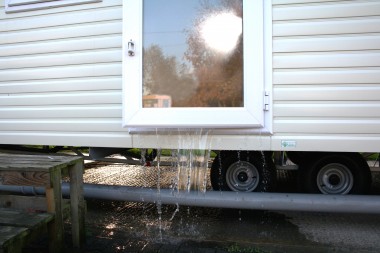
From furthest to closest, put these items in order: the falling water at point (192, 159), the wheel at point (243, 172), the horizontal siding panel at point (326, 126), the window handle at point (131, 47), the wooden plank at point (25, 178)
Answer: the wheel at point (243, 172)
the falling water at point (192, 159)
the window handle at point (131, 47)
the horizontal siding panel at point (326, 126)
the wooden plank at point (25, 178)

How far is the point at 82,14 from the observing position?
406 cm

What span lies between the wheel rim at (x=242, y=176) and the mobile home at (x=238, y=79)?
23 mm

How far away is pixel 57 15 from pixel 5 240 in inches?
110

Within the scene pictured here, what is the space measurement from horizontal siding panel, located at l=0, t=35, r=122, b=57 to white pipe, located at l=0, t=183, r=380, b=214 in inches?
63.2

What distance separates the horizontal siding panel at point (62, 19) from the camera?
13.0 feet

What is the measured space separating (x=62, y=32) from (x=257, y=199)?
9.44 feet

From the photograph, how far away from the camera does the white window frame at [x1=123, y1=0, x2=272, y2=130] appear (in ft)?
11.3

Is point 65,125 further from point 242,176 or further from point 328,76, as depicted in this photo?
point 328,76

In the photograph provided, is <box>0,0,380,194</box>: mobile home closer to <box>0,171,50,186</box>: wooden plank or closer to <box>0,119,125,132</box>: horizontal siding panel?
<box>0,119,125,132</box>: horizontal siding panel

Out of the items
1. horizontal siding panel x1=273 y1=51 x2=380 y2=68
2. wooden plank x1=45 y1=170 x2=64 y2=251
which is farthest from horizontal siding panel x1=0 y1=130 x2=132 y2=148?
horizontal siding panel x1=273 y1=51 x2=380 y2=68

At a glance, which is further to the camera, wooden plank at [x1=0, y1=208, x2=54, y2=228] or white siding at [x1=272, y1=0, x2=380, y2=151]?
white siding at [x1=272, y1=0, x2=380, y2=151]

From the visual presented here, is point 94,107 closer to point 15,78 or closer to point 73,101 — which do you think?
point 73,101

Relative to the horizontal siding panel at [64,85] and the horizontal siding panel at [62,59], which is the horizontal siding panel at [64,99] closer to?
the horizontal siding panel at [64,85]

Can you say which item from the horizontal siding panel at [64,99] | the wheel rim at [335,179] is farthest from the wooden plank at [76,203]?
the wheel rim at [335,179]
